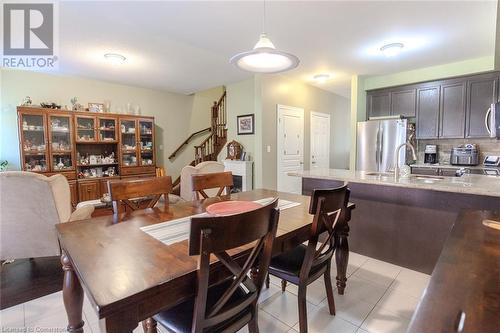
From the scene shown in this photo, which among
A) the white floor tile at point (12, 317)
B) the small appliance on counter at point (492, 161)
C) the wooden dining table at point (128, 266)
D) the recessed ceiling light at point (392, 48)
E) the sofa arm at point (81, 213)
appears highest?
the recessed ceiling light at point (392, 48)

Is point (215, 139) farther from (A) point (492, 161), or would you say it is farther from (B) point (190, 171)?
(A) point (492, 161)

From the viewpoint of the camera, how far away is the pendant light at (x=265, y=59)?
179 cm

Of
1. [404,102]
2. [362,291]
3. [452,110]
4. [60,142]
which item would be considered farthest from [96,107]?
[452,110]

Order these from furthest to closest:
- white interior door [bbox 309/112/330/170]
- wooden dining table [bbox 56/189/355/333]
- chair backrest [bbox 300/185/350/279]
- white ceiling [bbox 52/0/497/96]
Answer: white interior door [bbox 309/112/330/170] < white ceiling [bbox 52/0/497/96] < chair backrest [bbox 300/185/350/279] < wooden dining table [bbox 56/189/355/333]

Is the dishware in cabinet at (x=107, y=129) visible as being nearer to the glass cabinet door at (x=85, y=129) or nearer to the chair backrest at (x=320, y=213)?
the glass cabinet door at (x=85, y=129)

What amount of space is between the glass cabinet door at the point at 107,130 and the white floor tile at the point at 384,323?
5080 mm

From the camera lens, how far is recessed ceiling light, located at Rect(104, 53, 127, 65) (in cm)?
367

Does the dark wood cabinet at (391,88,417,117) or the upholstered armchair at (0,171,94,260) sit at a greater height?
the dark wood cabinet at (391,88,417,117)

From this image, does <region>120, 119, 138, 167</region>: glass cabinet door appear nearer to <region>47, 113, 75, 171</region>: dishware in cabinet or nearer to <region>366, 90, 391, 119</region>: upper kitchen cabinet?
<region>47, 113, 75, 171</region>: dishware in cabinet

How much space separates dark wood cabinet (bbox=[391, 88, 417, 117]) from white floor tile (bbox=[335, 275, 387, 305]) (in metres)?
3.48

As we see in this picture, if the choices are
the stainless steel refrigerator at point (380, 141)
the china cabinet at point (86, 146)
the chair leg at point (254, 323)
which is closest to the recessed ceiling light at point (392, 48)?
the stainless steel refrigerator at point (380, 141)

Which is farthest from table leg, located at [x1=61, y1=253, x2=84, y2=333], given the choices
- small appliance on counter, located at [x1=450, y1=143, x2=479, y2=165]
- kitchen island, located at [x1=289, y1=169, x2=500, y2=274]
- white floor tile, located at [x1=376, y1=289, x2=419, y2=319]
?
small appliance on counter, located at [x1=450, y1=143, x2=479, y2=165]

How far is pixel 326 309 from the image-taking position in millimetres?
1827

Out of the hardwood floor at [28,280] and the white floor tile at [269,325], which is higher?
the hardwood floor at [28,280]
